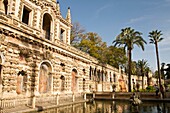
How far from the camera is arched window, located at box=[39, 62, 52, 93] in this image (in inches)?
596

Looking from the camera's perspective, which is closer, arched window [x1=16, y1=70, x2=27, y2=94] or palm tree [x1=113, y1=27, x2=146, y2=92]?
arched window [x1=16, y1=70, x2=27, y2=94]

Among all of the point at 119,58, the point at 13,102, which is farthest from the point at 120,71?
the point at 13,102

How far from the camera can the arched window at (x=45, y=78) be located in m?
15.1

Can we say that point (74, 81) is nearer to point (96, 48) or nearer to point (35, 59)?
point (35, 59)

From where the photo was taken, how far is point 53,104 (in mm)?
14180

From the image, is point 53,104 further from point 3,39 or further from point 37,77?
point 3,39

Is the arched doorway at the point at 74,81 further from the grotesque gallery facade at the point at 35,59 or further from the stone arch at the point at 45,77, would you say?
the stone arch at the point at 45,77

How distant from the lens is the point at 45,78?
1570cm

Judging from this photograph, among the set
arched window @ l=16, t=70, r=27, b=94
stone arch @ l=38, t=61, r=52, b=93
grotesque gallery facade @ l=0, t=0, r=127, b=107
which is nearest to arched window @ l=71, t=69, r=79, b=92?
grotesque gallery facade @ l=0, t=0, r=127, b=107

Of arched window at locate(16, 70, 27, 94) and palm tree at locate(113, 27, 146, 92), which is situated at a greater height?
palm tree at locate(113, 27, 146, 92)

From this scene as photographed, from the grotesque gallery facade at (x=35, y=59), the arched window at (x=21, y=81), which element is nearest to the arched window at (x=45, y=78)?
the grotesque gallery facade at (x=35, y=59)

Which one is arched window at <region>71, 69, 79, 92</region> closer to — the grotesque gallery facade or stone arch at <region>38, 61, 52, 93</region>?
the grotesque gallery facade

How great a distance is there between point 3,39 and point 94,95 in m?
15.0

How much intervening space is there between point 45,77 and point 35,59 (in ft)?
7.66
